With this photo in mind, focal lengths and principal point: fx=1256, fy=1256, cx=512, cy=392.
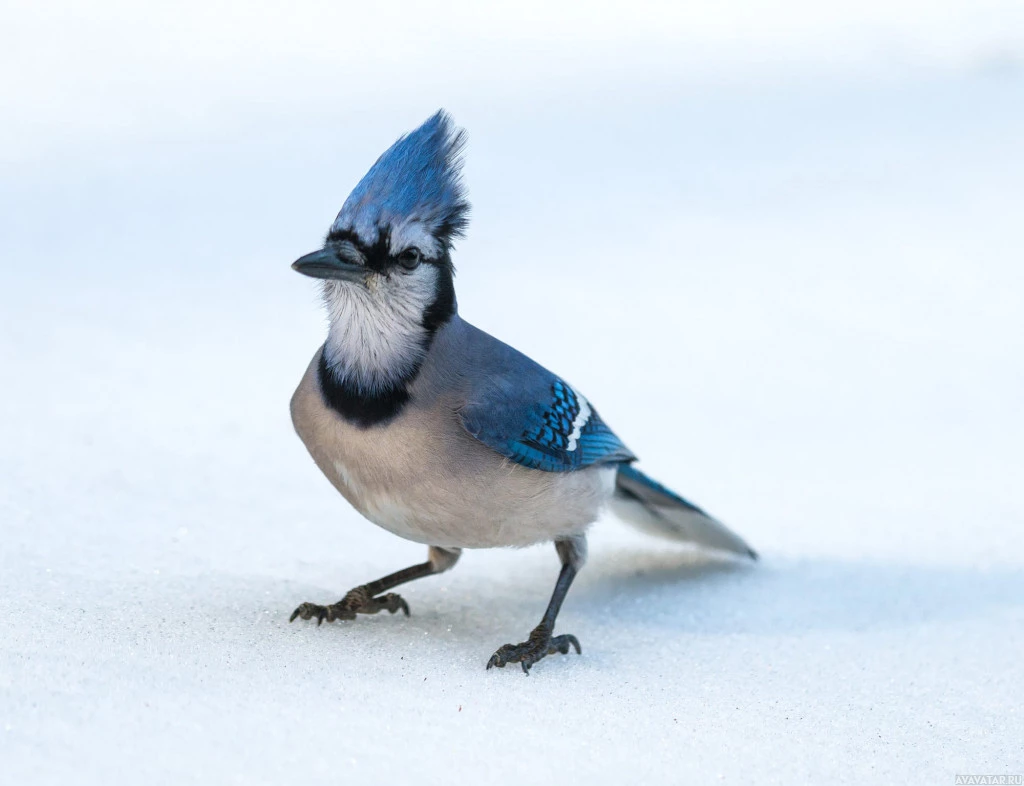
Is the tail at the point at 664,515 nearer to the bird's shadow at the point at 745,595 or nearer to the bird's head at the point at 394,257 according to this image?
the bird's shadow at the point at 745,595

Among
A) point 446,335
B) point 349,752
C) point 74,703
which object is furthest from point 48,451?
point 349,752

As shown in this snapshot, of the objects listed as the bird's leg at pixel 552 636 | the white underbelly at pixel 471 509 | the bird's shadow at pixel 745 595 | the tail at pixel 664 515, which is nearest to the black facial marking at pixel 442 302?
the white underbelly at pixel 471 509

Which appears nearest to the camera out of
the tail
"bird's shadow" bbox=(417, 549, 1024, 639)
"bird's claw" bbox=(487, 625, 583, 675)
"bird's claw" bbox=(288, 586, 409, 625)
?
"bird's claw" bbox=(487, 625, 583, 675)

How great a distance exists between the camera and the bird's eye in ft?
9.55

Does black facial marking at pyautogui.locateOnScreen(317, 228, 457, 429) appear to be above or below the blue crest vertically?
below

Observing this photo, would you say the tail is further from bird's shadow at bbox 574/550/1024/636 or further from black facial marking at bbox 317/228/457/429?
black facial marking at bbox 317/228/457/429

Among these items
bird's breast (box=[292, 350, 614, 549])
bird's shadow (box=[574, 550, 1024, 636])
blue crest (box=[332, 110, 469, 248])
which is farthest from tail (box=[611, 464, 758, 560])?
blue crest (box=[332, 110, 469, 248])

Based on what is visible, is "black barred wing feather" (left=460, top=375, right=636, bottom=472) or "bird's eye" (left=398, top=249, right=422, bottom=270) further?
"black barred wing feather" (left=460, top=375, right=636, bottom=472)

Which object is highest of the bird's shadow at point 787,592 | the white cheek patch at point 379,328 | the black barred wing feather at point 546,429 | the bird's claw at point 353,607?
the white cheek patch at point 379,328

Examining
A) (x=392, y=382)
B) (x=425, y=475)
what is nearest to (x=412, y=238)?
(x=392, y=382)

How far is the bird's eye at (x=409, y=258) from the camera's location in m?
2.91

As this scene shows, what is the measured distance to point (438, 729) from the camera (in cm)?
241

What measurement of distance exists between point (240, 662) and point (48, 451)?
6.37ft

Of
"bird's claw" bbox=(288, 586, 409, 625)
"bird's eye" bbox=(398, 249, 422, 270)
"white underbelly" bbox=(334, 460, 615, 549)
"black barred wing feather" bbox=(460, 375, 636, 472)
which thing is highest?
"bird's eye" bbox=(398, 249, 422, 270)
